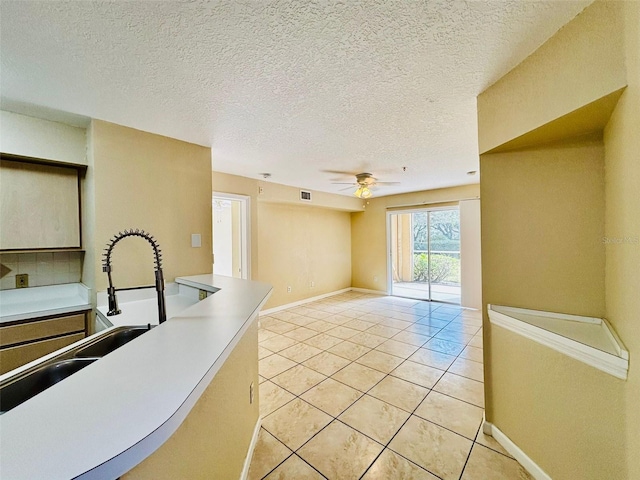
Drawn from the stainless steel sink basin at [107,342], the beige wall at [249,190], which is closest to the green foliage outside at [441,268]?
the beige wall at [249,190]

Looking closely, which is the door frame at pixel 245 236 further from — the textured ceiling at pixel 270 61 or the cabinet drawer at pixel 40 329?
the cabinet drawer at pixel 40 329

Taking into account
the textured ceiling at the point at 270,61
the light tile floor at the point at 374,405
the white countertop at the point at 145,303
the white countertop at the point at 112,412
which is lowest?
the light tile floor at the point at 374,405

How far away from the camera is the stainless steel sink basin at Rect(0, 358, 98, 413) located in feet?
2.65

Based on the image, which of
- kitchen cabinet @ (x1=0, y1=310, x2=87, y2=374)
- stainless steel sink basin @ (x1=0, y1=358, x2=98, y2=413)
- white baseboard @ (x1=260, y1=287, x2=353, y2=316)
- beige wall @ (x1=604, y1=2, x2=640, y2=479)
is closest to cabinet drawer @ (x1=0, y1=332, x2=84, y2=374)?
kitchen cabinet @ (x1=0, y1=310, x2=87, y2=374)

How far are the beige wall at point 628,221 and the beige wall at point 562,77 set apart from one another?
2.2 inches

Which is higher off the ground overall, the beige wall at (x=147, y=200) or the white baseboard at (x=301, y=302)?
the beige wall at (x=147, y=200)

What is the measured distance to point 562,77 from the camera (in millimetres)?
1197

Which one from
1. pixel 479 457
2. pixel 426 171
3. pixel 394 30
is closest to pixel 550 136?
pixel 394 30

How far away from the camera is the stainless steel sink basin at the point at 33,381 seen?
0.81 metres

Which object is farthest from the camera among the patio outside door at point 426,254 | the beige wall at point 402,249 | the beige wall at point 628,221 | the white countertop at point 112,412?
the beige wall at point 402,249

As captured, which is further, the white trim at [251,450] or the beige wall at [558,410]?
the white trim at [251,450]

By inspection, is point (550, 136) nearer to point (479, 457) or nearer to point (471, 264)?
point (479, 457)

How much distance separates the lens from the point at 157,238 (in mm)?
2297

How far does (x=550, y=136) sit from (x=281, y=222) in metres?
4.10
